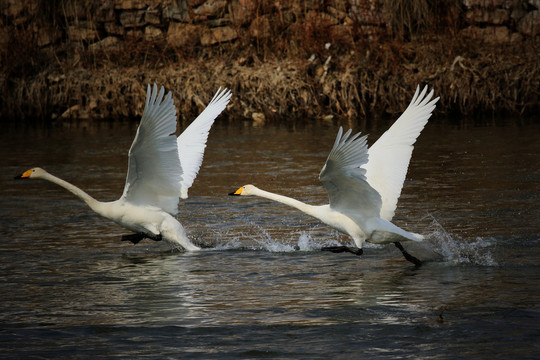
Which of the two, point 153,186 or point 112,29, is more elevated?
point 112,29

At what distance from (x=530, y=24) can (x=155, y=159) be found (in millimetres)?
15821

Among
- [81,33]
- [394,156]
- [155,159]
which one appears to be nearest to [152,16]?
[81,33]

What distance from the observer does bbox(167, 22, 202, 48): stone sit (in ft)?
79.8

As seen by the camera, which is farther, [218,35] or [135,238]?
[218,35]

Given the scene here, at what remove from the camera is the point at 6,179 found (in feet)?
47.0

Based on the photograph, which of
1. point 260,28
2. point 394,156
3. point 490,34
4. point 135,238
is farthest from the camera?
point 260,28

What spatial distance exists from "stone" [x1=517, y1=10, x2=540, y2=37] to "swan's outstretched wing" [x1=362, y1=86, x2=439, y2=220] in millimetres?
13819

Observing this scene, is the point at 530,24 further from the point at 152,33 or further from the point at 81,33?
the point at 81,33

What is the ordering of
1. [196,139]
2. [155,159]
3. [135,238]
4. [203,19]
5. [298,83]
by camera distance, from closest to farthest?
1. [155,159]
2. [135,238]
3. [196,139]
4. [298,83]
5. [203,19]

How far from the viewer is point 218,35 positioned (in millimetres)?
24406

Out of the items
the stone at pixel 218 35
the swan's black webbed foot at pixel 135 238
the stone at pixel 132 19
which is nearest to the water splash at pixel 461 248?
the swan's black webbed foot at pixel 135 238

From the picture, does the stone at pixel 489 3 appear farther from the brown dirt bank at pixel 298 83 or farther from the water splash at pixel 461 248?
the water splash at pixel 461 248

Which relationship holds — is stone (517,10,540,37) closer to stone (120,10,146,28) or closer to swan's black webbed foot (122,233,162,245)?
stone (120,10,146,28)

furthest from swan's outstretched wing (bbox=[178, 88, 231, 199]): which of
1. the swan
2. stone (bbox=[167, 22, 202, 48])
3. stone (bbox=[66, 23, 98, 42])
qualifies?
stone (bbox=[66, 23, 98, 42])
